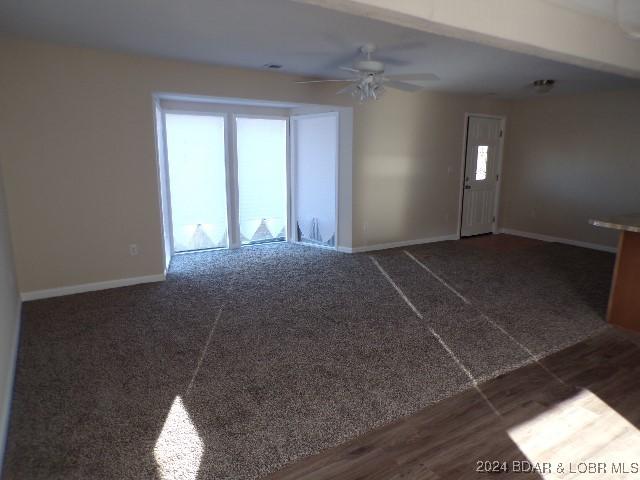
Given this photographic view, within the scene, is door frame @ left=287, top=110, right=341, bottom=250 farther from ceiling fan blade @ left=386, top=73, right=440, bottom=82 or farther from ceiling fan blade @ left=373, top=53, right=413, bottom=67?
ceiling fan blade @ left=386, top=73, right=440, bottom=82

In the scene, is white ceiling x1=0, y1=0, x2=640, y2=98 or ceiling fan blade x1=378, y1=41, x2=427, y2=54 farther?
ceiling fan blade x1=378, y1=41, x2=427, y2=54

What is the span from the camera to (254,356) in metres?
3.02

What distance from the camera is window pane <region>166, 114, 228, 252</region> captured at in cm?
572

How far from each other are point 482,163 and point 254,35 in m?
5.23

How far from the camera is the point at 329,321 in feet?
12.0

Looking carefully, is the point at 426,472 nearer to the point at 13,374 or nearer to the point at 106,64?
the point at 13,374

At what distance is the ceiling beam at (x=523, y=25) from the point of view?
2.23 m

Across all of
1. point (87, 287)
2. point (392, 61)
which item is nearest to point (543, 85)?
point (392, 61)

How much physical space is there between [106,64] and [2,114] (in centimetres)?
104

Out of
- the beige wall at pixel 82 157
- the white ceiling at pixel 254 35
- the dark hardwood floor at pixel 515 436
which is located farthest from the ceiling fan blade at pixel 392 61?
the dark hardwood floor at pixel 515 436

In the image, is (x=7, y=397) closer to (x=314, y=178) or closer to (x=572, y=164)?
(x=314, y=178)

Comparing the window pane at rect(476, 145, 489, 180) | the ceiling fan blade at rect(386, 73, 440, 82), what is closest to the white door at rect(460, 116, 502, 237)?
the window pane at rect(476, 145, 489, 180)

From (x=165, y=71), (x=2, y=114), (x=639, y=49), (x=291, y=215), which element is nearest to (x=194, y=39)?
(x=165, y=71)

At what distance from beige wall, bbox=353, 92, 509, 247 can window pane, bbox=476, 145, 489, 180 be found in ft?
1.52
